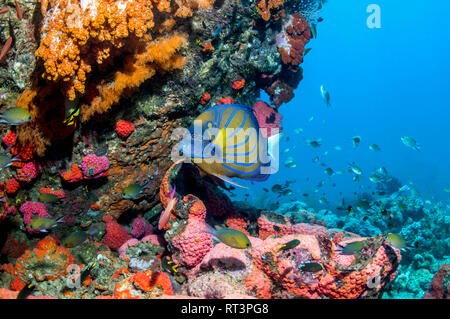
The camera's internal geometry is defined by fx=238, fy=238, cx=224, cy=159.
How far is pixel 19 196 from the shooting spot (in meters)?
3.79

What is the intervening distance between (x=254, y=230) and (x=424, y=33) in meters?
136

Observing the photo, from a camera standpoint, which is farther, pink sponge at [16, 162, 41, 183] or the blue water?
the blue water

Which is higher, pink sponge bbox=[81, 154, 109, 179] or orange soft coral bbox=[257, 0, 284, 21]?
orange soft coral bbox=[257, 0, 284, 21]

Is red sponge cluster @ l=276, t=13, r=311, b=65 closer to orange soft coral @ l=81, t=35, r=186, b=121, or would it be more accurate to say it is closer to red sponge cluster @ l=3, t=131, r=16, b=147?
orange soft coral @ l=81, t=35, r=186, b=121

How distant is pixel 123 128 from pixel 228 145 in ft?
8.48

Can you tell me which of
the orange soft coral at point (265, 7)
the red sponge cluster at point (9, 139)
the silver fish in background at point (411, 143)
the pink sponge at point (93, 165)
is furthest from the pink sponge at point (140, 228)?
the silver fish in background at point (411, 143)

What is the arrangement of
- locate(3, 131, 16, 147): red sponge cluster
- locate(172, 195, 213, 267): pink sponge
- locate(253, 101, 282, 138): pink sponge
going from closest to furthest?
1. locate(172, 195, 213, 267): pink sponge
2. locate(3, 131, 16, 147): red sponge cluster
3. locate(253, 101, 282, 138): pink sponge

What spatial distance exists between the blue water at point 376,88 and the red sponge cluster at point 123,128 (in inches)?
2055

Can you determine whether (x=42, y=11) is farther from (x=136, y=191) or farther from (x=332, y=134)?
(x=332, y=134)

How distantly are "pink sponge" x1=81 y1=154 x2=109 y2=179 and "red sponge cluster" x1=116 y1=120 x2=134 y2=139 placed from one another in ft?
1.51

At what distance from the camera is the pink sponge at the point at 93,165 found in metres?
3.73

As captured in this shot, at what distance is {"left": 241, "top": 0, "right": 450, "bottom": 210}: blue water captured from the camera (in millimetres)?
68750

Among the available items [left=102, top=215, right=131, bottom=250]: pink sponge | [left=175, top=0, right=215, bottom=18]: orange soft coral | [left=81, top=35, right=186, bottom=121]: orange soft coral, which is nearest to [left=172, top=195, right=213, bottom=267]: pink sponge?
[left=102, top=215, right=131, bottom=250]: pink sponge

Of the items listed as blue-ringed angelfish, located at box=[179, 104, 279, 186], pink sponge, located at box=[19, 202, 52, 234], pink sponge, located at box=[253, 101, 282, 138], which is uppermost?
pink sponge, located at box=[253, 101, 282, 138]
